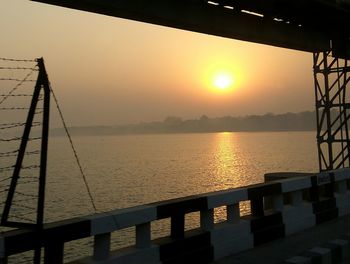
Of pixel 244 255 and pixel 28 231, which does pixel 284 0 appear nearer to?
pixel 244 255

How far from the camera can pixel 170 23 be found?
13.8 m

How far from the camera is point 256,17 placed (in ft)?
55.0

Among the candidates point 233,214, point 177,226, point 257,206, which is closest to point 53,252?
point 177,226

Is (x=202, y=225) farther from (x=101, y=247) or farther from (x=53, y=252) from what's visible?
(x=53, y=252)

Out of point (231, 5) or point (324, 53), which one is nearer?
point (231, 5)

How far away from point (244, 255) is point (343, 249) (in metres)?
1.41

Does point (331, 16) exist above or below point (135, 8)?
above

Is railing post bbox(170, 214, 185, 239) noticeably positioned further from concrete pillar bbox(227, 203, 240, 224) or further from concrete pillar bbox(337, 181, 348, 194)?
concrete pillar bbox(337, 181, 348, 194)

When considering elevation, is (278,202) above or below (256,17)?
below

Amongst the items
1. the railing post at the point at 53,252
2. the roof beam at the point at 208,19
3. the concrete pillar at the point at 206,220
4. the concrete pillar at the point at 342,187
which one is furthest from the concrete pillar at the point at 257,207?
the roof beam at the point at 208,19

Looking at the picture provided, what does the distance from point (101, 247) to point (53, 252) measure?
2.03ft

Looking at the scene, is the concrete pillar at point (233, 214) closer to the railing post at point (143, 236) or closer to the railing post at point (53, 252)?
the railing post at point (143, 236)

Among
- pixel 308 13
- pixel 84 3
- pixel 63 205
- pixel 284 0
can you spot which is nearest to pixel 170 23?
pixel 84 3

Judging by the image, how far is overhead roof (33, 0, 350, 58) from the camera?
Result: 12.5 meters
